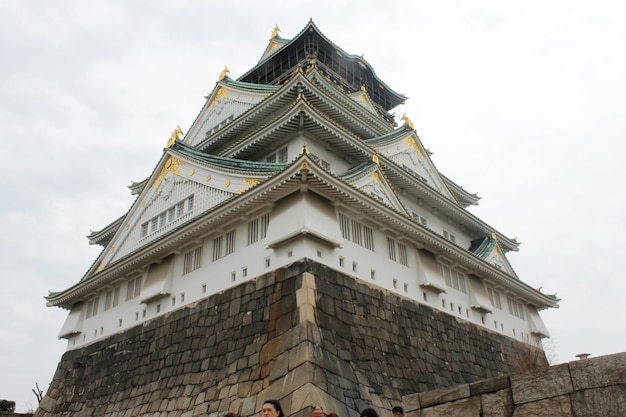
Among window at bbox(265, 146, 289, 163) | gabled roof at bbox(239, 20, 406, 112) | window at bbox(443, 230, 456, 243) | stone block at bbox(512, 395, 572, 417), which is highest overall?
gabled roof at bbox(239, 20, 406, 112)

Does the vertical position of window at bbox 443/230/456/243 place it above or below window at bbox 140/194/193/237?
above

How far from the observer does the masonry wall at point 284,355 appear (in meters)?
12.0

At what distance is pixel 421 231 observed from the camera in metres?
16.8

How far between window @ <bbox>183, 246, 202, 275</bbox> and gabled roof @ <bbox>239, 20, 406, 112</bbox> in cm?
1471

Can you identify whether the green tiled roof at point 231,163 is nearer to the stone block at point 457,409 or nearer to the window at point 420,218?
the window at point 420,218

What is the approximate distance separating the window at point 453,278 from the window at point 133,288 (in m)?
10.3

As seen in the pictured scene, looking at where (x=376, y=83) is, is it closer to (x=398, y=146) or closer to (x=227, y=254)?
(x=398, y=146)

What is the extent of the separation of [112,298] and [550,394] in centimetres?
1624

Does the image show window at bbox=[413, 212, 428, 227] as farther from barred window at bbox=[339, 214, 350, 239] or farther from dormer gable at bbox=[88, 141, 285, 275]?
dormer gable at bbox=[88, 141, 285, 275]

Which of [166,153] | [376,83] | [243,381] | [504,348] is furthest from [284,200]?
[376,83]

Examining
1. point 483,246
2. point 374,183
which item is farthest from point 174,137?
point 483,246

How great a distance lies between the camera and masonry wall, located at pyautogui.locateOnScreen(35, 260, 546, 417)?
1202cm

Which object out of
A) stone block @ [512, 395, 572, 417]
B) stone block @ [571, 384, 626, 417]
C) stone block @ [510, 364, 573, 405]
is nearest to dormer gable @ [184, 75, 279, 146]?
stone block @ [510, 364, 573, 405]

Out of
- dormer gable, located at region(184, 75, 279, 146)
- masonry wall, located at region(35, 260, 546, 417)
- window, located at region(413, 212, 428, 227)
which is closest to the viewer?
masonry wall, located at region(35, 260, 546, 417)
